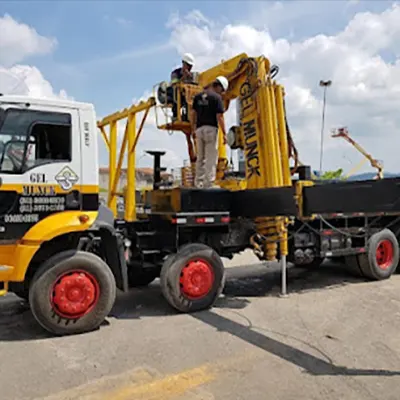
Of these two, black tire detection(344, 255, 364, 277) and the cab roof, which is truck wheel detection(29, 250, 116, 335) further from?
Answer: black tire detection(344, 255, 364, 277)

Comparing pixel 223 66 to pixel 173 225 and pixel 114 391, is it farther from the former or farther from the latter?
pixel 114 391

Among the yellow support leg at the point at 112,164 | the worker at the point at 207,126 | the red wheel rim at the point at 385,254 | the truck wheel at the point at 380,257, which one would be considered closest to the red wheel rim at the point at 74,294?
the worker at the point at 207,126

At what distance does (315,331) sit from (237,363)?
56.1 inches

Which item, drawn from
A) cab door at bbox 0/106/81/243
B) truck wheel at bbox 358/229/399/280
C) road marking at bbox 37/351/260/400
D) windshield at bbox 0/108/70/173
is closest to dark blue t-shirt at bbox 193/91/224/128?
cab door at bbox 0/106/81/243

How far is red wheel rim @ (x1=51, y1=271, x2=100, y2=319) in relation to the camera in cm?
523

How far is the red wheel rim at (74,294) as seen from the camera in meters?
5.23

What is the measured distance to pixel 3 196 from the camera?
201 inches

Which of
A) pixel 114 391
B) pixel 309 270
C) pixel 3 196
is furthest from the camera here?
pixel 309 270

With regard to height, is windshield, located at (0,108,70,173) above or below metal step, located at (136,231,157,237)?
above

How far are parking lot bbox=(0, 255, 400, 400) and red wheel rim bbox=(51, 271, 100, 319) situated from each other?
0.99 feet

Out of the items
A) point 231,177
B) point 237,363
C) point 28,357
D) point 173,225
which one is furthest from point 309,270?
point 28,357

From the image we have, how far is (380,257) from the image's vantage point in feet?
29.2

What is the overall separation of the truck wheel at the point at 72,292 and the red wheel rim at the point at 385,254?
552 centimetres

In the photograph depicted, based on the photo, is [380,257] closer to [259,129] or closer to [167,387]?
[259,129]
